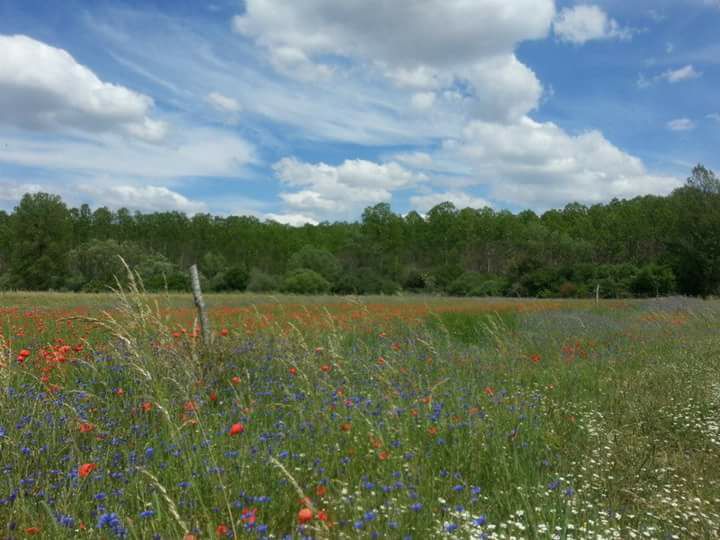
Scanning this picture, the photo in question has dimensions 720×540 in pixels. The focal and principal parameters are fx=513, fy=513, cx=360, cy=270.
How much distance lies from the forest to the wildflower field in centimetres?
2100

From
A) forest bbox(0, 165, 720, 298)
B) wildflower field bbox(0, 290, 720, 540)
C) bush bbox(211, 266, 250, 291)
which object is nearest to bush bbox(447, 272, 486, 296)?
forest bbox(0, 165, 720, 298)

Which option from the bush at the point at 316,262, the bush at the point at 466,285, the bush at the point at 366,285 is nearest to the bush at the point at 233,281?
the bush at the point at 366,285

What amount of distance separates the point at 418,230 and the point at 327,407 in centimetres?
7157

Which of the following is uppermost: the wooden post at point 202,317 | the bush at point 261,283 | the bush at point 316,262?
the bush at point 316,262

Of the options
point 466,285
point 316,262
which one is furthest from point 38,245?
point 466,285

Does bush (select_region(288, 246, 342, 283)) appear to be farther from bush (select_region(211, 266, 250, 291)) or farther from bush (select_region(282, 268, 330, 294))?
bush (select_region(211, 266, 250, 291))

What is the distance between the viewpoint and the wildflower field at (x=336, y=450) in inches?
104

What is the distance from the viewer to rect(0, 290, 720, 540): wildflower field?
2641 millimetres

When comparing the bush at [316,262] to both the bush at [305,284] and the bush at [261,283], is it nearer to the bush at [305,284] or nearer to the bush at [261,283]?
the bush at [305,284]

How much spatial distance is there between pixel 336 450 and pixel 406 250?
233ft

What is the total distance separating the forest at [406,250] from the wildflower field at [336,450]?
2100cm

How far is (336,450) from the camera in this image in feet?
11.2

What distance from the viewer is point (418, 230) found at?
74875mm

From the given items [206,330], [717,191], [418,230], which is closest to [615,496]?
[206,330]
